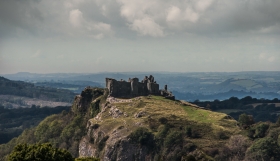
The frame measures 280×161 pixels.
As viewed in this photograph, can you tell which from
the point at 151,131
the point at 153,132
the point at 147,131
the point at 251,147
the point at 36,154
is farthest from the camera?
the point at 151,131

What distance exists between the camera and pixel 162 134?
93.5 m

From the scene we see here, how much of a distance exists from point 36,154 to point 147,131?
46.6 m

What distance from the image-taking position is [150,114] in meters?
104

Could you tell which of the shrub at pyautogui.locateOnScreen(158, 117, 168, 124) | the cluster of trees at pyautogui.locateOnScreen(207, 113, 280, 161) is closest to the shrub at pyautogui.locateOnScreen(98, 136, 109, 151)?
the shrub at pyautogui.locateOnScreen(158, 117, 168, 124)

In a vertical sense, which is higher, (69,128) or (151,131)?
(151,131)

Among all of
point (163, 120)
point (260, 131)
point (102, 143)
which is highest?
point (163, 120)

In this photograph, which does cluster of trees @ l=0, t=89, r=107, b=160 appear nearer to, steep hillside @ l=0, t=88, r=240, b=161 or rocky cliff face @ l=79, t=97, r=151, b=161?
steep hillside @ l=0, t=88, r=240, b=161

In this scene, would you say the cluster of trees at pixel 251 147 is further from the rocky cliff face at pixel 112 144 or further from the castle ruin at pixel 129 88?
the castle ruin at pixel 129 88

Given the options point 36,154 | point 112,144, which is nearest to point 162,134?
point 112,144

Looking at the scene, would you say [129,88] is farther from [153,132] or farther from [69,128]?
[153,132]

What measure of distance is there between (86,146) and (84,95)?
107 ft

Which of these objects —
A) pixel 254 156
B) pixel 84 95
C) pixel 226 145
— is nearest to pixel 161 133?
pixel 226 145

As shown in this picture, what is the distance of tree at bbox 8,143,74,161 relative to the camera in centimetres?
5116

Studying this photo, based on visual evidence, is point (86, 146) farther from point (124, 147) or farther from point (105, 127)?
point (124, 147)
